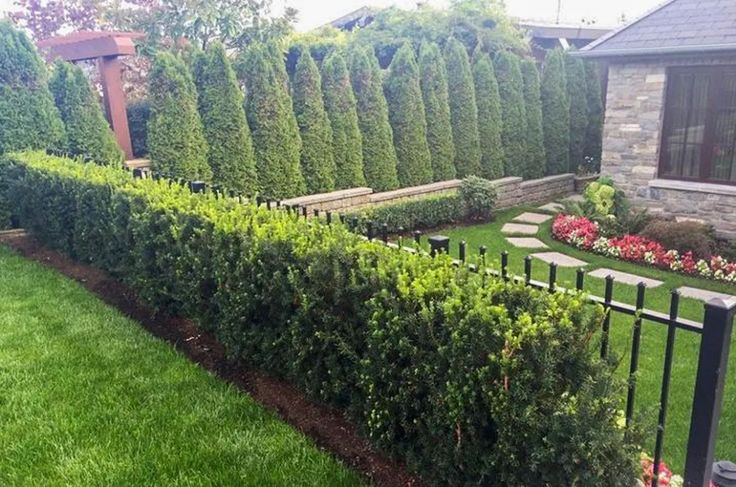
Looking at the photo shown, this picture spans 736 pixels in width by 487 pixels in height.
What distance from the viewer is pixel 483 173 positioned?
11195 mm

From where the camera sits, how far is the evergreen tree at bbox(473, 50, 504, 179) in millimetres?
11031

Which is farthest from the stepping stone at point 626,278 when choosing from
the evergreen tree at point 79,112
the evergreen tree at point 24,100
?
the evergreen tree at point 24,100

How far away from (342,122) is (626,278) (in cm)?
479

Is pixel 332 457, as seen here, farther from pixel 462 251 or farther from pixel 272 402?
pixel 462 251

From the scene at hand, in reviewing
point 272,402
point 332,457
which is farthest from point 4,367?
point 332,457

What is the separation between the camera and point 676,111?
339 inches

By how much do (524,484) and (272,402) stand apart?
5.64ft

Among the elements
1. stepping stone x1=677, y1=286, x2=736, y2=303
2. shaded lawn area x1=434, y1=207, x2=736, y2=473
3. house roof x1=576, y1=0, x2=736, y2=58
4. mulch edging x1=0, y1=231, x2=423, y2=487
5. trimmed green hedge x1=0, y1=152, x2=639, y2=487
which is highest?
house roof x1=576, y1=0, x2=736, y2=58

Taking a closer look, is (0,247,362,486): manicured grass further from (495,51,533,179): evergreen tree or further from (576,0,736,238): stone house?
(495,51,533,179): evergreen tree

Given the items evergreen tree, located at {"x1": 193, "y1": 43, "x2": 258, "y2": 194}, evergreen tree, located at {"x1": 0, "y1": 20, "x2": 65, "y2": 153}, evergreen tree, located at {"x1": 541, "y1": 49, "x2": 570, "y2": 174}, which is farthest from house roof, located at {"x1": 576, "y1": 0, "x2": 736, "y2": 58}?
evergreen tree, located at {"x1": 0, "y1": 20, "x2": 65, "y2": 153}

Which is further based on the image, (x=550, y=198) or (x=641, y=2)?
(x=641, y=2)

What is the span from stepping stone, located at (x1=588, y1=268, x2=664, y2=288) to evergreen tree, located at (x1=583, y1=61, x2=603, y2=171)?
698cm

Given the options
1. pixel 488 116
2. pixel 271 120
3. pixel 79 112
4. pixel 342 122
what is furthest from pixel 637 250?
pixel 79 112

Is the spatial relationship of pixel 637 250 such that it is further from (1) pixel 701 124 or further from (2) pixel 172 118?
(2) pixel 172 118
